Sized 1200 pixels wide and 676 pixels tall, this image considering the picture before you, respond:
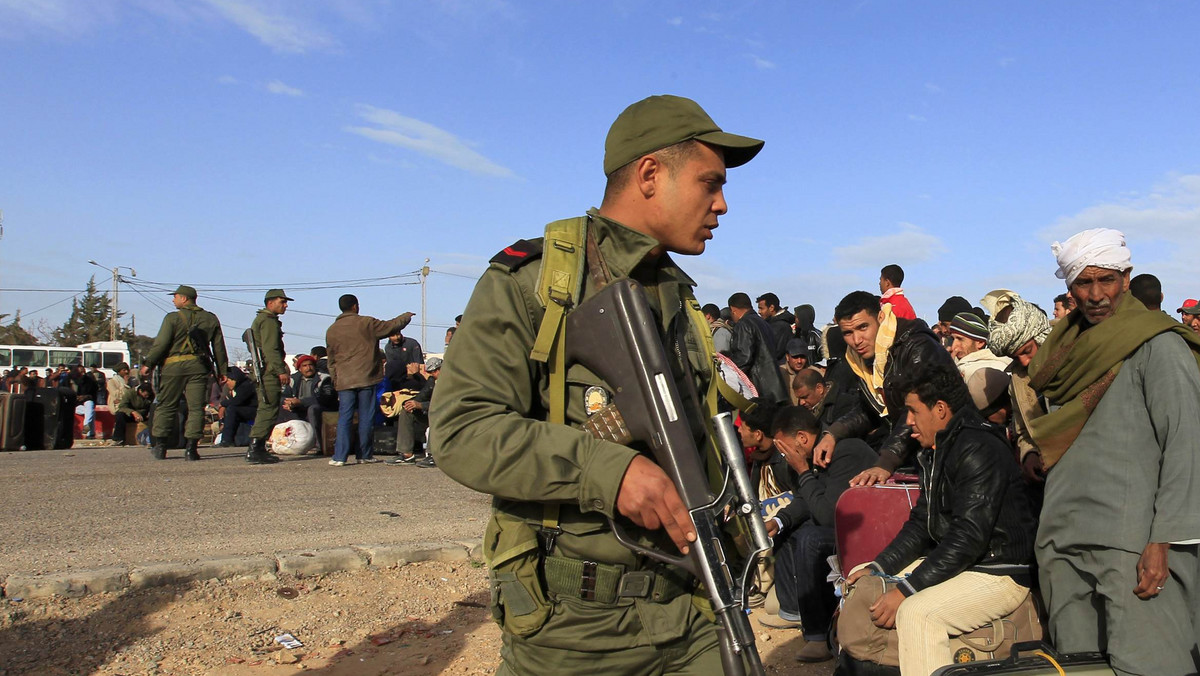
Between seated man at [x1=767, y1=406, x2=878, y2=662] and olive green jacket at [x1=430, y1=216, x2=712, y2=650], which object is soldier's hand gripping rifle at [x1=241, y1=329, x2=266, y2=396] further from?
olive green jacket at [x1=430, y1=216, x2=712, y2=650]

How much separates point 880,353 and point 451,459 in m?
4.51

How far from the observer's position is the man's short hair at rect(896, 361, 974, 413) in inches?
175

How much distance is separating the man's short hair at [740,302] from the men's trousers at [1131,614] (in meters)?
6.13

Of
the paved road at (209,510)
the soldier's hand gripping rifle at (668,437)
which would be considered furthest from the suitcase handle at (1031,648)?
the paved road at (209,510)

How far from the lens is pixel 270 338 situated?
1221cm

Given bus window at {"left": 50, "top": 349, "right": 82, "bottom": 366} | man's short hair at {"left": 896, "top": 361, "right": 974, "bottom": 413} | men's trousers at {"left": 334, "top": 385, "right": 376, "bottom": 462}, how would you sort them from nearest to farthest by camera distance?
man's short hair at {"left": 896, "top": 361, "right": 974, "bottom": 413} → men's trousers at {"left": 334, "top": 385, "right": 376, "bottom": 462} → bus window at {"left": 50, "top": 349, "right": 82, "bottom": 366}

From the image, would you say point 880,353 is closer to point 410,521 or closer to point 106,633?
point 410,521

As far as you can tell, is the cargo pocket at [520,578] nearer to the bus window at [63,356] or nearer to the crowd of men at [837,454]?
the crowd of men at [837,454]

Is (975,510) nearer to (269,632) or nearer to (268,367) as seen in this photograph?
(269,632)

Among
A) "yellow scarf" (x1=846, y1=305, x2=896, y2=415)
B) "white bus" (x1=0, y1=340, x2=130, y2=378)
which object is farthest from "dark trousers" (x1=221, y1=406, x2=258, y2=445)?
"white bus" (x1=0, y1=340, x2=130, y2=378)

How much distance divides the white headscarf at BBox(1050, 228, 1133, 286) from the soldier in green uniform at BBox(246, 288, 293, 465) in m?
10.3

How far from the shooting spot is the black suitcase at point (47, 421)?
16891mm

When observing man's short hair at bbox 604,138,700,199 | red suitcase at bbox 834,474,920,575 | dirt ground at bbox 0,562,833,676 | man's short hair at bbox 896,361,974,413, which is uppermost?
man's short hair at bbox 604,138,700,199

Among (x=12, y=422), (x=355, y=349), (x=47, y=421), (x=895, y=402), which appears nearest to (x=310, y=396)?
(x=355, y=349)
